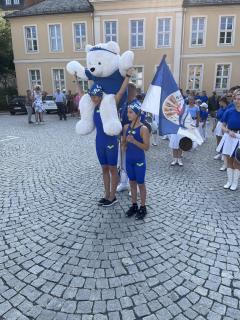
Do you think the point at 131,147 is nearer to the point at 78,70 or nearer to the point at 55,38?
the point at 78,70

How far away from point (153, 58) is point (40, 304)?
23.4 m

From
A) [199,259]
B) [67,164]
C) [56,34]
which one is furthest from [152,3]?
[199,259]

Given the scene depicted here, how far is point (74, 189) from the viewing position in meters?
5.08

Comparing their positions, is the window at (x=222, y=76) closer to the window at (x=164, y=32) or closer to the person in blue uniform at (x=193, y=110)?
the window at (x=164, y=32)

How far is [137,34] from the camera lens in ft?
75.5

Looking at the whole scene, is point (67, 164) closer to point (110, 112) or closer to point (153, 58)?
point (110, 112)

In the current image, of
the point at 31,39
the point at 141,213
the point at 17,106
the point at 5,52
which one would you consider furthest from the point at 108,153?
the point at 5,52

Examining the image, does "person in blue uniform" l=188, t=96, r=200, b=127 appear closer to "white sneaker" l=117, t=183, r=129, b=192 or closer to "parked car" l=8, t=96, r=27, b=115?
"white sneaker" l=117, t=183, r=129, b=192

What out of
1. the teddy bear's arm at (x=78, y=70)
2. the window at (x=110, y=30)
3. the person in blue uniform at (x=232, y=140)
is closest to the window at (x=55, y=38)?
the window at (x=110, y=30)

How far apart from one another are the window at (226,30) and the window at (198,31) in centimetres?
139

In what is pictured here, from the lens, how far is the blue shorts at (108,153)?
3.98 meters

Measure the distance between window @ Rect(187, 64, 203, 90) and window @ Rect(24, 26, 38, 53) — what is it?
14391mm

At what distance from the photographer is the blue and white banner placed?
12.9 ft

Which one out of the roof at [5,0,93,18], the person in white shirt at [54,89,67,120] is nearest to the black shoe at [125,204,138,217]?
the person in white shirt at [54,89,67,120]
